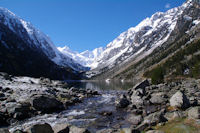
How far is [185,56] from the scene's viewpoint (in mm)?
162750

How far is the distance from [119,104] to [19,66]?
18514 cm

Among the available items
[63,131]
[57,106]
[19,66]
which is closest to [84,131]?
[63,131]

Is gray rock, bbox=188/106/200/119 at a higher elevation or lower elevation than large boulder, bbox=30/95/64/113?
lower

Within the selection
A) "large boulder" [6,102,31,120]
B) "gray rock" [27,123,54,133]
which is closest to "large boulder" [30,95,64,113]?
"large boulder" [6,102,31,120]

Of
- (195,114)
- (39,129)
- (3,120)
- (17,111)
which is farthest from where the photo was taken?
(17,111)

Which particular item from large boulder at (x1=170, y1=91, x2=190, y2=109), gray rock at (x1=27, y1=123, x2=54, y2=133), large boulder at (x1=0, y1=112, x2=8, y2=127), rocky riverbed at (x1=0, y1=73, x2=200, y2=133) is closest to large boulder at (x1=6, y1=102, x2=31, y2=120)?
rocky riverbed at (x1=0, y1=73, x2=200, y2=133)

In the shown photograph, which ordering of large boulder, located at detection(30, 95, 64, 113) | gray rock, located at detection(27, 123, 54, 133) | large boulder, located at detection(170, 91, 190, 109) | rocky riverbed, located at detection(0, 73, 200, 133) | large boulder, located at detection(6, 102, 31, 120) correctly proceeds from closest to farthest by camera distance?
gray rock, located at detection(27, 123, 54, 133) < rocky riverbed, located at detection(0, 73, 200, 133) < large boulder, located at detection(170, 91, 190, 109) < large boulder, located at detection(6, 102, 31, 120) < large boulder, located at detection(30, 95, 64, 113)

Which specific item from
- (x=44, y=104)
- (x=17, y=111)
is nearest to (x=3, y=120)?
(x=17, y=111)

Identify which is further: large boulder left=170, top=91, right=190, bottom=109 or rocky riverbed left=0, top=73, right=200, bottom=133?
large boulder left=170, top=91, right=190, bottom=109

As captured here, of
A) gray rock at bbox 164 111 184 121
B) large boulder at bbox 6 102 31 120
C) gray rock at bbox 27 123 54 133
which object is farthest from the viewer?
large boulder at bbox 6 102 31 120

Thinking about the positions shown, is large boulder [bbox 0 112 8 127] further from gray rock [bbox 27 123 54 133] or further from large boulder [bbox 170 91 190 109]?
large boulder [bbox 170 91 190 109]

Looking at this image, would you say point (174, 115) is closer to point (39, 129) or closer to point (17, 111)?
point (39, 129)

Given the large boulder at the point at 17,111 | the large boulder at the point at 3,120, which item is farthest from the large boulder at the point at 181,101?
the large boulder at the point at 3,120

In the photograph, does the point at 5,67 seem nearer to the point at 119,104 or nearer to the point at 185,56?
the point at 119,104
